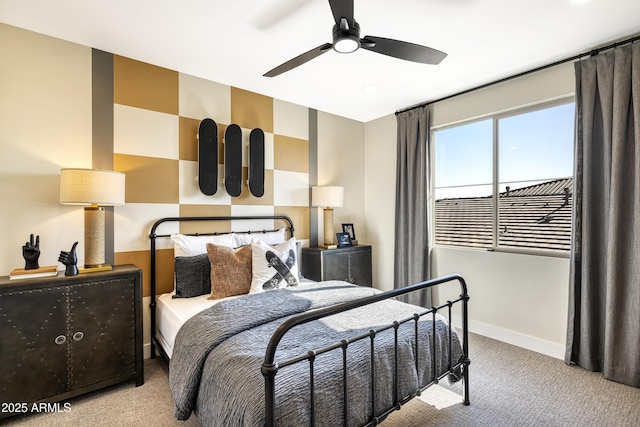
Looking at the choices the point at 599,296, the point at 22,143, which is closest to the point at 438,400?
the point at 599,296

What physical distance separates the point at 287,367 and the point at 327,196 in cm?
252

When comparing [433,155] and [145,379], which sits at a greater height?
[433,155]

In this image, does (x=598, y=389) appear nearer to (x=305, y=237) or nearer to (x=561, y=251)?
(x=561, y=251)

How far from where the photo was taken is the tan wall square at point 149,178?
8.64ft

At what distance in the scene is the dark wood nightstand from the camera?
3.53 metres

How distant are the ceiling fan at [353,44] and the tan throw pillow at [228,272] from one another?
155 centimetres

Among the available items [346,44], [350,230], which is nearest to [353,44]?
[346,44]

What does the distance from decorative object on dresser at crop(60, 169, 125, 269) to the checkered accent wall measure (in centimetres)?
30

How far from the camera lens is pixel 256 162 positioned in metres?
3.33

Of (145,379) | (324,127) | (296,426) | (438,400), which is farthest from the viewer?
(324,127)

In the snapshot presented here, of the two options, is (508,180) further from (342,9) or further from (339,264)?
(342,9)

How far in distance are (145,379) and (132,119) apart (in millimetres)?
2179

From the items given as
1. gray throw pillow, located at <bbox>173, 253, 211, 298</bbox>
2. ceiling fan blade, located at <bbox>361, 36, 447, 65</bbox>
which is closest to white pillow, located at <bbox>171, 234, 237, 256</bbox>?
gray throw pillow, located at <bbox>173, 253, 211, 298</bbox>

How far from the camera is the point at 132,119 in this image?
2668 mm
